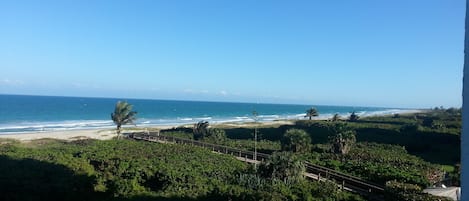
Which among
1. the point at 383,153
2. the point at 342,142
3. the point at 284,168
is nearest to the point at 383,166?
the point at 342,142

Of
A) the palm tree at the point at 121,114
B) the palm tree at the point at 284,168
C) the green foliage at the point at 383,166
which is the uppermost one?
the palm tree at the point at 121,114

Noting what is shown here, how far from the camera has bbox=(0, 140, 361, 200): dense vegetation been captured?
2225 cm

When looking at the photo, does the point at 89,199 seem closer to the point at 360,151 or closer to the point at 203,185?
the point at 203,185

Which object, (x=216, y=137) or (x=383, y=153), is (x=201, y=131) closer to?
(x=216, y=137)

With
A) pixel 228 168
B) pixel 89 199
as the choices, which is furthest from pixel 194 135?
pixel 89 199

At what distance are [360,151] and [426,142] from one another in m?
18.9

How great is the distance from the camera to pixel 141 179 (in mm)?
26938

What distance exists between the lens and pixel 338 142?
40469mm

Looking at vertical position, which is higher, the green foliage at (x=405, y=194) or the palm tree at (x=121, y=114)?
the palm tree at (x=121, y=114)

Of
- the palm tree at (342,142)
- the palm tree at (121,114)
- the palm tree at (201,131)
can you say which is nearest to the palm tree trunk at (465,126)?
the palm tree at (342,142)

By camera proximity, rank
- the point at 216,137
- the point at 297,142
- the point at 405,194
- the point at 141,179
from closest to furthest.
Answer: the point at 405,194, the point at 141,179, the point at 297,142, the point at 216,137

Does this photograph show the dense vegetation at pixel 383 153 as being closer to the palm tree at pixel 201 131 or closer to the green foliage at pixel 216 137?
the green foliage at pixel 216 137

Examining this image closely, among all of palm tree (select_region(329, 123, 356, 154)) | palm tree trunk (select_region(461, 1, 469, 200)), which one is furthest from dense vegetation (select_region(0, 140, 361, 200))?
palm tree trunk (select_region(461, 1, 469, 200))

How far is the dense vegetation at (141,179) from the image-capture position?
2225 cm
